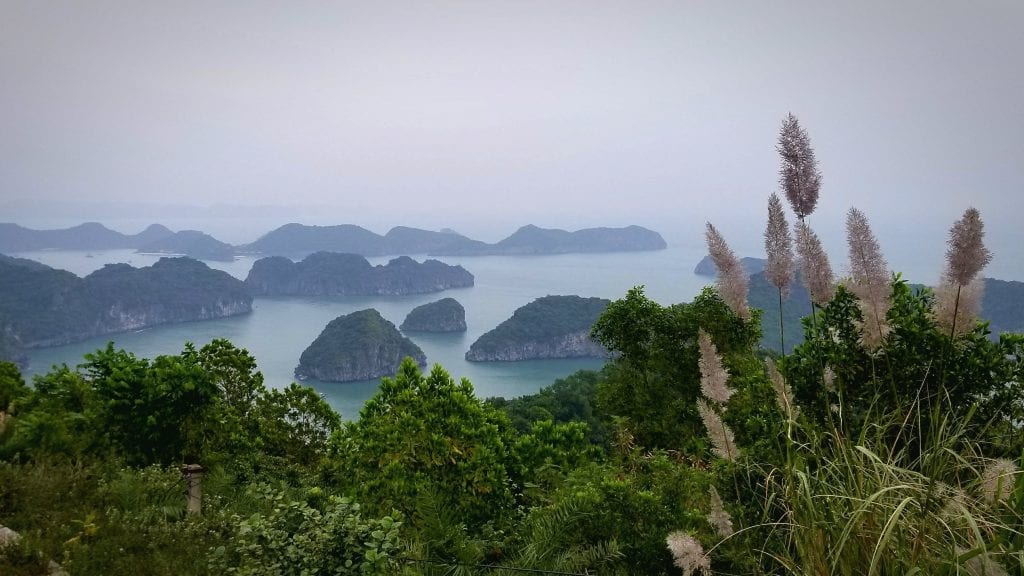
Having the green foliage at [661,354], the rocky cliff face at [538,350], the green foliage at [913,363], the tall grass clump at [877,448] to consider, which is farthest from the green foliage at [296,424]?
the rocky cliff face at [538,350]

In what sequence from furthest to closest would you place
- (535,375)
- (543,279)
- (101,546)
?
1. (543,279)
2. (535,375)
3. (101,546)

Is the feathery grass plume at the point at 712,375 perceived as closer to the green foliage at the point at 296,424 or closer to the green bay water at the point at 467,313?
the green foliage at the point at 296,424

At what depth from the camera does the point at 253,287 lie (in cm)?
10538

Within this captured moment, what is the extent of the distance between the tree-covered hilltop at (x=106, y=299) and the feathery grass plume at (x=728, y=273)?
8038 centimetres

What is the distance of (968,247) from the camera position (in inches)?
68.7

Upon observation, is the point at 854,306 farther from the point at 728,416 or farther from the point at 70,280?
the point at 70,280

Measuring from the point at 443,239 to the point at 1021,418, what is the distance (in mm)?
152656

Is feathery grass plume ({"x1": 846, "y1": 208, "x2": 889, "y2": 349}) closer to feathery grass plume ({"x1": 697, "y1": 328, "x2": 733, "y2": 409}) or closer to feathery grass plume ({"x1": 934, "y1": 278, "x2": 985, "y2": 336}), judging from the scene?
feathery grass plume ({"x1": 934, "y1": 278, "x2": 985, "y2": 336})

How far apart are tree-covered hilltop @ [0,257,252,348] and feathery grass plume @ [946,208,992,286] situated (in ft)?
266

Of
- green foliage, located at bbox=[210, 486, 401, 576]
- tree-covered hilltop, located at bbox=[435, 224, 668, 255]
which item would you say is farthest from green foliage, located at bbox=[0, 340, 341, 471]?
tree-covered hilltop, located at bbox=[435, 224, 668, 255]

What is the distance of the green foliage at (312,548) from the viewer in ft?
9.04

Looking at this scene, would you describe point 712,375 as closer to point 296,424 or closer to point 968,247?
point 968,247

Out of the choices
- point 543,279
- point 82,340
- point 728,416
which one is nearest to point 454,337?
point 543,279

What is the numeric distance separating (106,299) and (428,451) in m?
92.4
